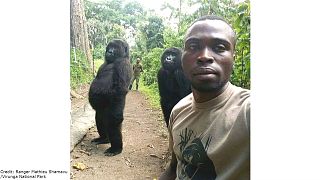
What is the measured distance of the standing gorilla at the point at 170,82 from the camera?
2.71 feet

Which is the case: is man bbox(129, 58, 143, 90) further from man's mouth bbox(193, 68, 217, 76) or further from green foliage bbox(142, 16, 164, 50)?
man's mouth bbox(193, 68, 217, 76)

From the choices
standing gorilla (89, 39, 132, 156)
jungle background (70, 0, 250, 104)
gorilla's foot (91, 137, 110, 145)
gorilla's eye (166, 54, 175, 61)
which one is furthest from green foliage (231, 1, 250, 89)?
gorilla's foot (91, 137, 110, 145)

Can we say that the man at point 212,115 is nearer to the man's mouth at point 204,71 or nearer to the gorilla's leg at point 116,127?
the man's mouth at point 204,71

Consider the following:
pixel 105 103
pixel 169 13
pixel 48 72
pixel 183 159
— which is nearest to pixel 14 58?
pixel 48 72

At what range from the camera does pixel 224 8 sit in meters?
0.80

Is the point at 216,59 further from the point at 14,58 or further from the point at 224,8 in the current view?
the point at 14,58

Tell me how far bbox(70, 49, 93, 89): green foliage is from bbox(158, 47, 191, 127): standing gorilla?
0.19 metres

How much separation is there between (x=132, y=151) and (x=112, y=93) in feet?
0.59

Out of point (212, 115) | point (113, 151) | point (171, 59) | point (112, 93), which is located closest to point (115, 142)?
point (113, 151)

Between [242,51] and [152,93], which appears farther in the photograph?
[152,93]

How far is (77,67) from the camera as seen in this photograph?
87cm

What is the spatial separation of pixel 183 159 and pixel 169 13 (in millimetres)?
383

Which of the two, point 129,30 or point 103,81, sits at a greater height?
point 129,30

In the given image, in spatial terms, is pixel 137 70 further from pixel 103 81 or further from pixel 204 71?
pixel 204 71
